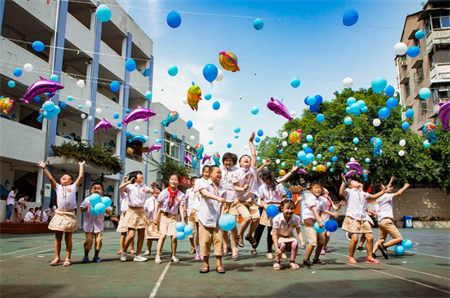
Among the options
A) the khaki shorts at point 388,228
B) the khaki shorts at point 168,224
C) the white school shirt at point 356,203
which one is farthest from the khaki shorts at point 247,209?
the khaki shorts at point 388,228

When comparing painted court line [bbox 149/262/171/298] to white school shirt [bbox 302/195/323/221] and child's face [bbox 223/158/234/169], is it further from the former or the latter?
white school shirt [bbox 302/195/323/221]

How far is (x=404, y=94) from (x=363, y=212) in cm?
2916

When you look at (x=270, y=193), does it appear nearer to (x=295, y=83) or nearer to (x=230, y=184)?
(x=230, y=184)

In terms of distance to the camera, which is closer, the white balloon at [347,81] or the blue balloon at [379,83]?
the blue balloon at [379,83]

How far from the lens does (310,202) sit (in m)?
5.55

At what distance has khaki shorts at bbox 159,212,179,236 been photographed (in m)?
5.95

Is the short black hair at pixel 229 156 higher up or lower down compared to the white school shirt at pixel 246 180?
A: higher up

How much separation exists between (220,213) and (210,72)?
2.83 m

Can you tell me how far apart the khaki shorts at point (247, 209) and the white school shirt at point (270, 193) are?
10.2 inches

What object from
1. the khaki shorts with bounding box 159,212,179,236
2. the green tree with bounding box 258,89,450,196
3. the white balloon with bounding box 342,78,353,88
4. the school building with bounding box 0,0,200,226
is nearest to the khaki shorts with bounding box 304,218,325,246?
the khaki shorts with bounding box 159,212,179,236

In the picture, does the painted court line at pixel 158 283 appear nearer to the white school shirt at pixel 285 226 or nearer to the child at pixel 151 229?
the child at pixel 151 229

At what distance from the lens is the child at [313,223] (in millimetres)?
5359


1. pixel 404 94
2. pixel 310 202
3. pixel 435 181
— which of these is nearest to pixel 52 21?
pixel 310 202

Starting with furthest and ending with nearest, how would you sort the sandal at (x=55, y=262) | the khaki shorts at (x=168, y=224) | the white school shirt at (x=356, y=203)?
the white school shirt at (x=356, y=203) → the khaki shorts at (x=168, y=224) → the sandal at (x=55, y=262)
